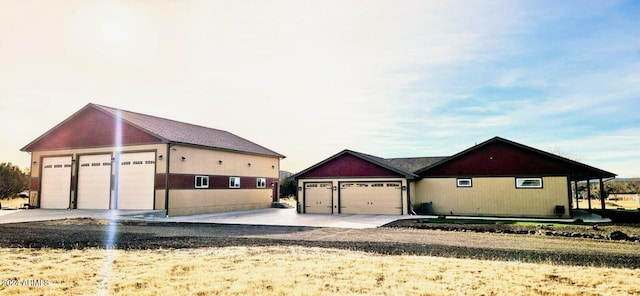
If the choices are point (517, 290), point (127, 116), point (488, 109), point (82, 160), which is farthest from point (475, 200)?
point (82, 160)

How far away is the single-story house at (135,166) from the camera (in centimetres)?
2334

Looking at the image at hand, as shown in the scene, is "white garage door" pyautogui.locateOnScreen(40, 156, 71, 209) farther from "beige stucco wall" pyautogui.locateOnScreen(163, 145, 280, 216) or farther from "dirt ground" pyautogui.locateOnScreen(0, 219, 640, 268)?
"dirt ground" pyautogui.locateOnScreen(0, 219, 640, 268)

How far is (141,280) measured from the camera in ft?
22.4

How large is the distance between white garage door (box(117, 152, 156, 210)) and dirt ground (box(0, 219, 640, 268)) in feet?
24.6

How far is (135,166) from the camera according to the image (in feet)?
79.0

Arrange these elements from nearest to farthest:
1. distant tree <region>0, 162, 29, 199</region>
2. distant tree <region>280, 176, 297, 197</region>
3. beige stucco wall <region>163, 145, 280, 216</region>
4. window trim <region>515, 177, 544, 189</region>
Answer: window trim <region>515, 177, 544, 189</region>
beige stucco wall <region>163, 145, 280, 216</region>
distant tree <region>0, 162, 29, 199</region>
distant tree <region>280, 176, 297, 197</region>

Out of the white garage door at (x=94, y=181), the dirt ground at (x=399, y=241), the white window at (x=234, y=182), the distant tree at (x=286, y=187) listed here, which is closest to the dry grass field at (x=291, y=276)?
the dirt ground at (x=399, y=241)

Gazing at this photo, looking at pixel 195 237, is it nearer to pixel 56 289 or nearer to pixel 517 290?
pixel 56 289

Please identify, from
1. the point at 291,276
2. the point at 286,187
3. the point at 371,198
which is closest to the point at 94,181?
the point at 371,198

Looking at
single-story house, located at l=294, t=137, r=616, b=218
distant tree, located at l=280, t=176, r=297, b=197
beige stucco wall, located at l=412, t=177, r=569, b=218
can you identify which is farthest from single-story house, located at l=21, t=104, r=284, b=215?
beige stucco wall, located at l=412, t=177, r=569, b=218

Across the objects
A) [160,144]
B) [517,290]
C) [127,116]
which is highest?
[127,116]

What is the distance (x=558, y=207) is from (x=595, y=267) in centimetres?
1457

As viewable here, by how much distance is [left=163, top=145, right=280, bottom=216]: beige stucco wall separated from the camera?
23531 mm

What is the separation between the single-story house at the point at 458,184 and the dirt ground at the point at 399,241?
21.7 ft
